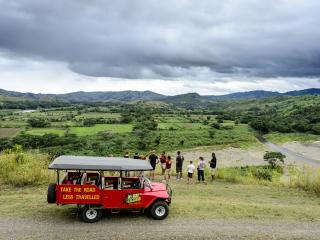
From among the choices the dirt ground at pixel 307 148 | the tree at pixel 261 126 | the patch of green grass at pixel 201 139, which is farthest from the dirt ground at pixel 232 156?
the tree at pixel 261 126

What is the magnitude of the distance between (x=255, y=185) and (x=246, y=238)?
10072 mm

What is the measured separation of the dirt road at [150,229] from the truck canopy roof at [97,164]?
6.92ft

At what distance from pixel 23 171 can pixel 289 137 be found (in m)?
93.1

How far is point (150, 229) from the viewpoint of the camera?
520 inches

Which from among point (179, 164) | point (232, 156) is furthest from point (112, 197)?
point (232, 156)

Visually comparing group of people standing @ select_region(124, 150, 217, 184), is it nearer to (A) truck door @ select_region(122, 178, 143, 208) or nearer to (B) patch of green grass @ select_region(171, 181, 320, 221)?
(B) patch of green grass @ select_region(171, 181, 320, 221)

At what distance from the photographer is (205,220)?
14.4 metres

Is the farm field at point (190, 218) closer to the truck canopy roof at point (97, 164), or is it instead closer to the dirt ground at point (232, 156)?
the truck canopy roof at point (97, 164)

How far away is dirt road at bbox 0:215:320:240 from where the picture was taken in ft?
40.9

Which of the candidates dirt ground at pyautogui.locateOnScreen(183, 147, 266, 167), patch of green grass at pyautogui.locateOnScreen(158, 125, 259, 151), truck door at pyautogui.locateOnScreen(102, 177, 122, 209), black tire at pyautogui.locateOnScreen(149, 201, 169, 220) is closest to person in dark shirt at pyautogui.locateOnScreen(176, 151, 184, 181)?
black tire at pyautogui.locateOnScreen(149, 201, 169, 220)

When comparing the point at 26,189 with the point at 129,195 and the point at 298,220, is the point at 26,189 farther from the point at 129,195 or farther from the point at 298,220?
the point at 298,220

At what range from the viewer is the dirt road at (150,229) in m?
12.5

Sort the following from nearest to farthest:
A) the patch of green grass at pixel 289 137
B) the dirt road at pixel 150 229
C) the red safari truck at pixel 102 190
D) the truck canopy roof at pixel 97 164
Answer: the dirt road at pixel 150 229
the truck canopy roof at pixel 97 164
the red safari truck at pixel 102 190
the patch of green grass at pixel 289 137

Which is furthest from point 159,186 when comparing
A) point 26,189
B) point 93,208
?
point 26,189
